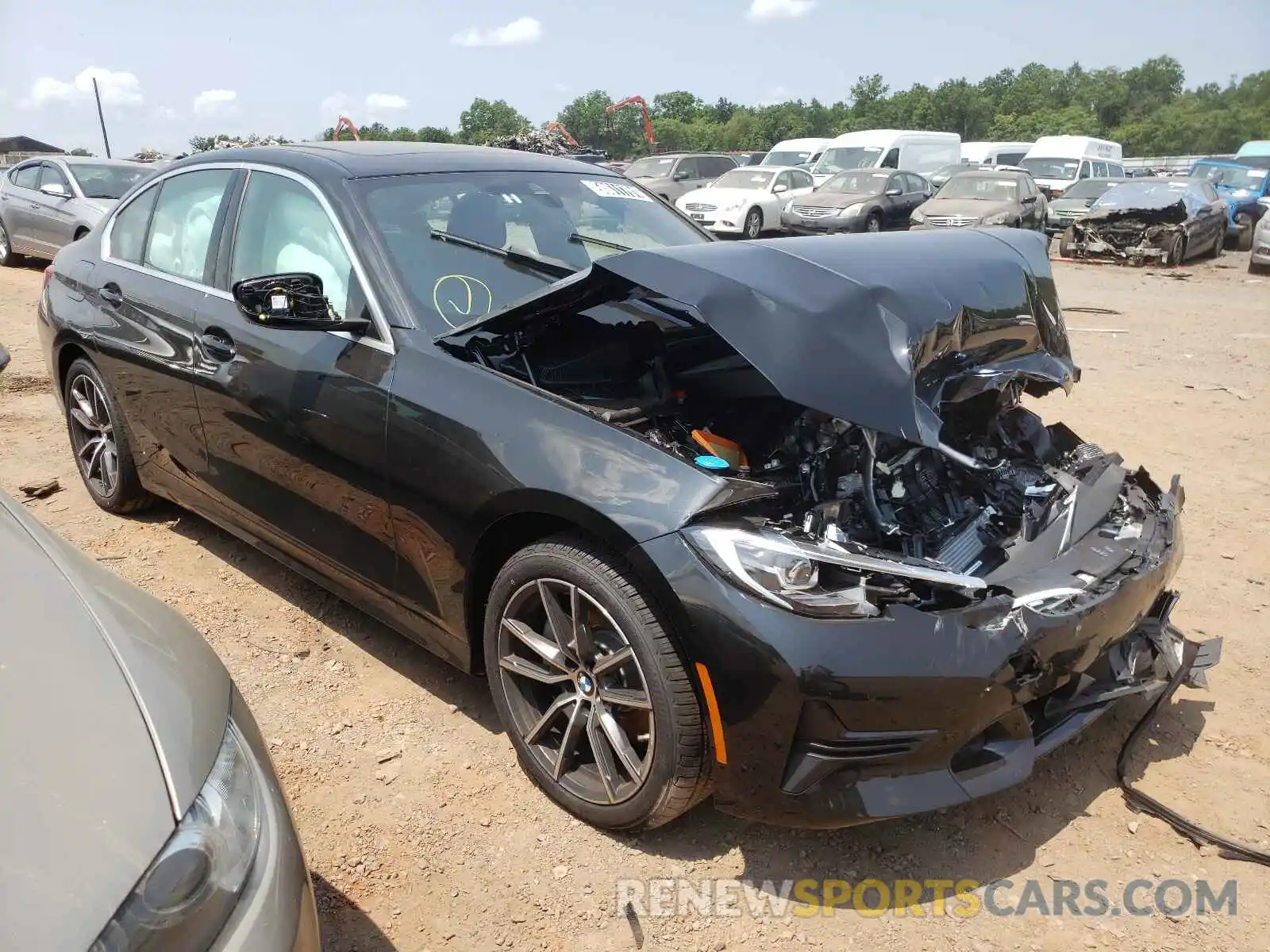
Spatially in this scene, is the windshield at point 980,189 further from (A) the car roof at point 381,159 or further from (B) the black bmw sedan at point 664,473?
(A) the car roof at point 381,159

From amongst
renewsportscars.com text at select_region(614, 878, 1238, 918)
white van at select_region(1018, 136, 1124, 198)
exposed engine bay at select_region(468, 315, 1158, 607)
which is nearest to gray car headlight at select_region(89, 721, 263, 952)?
renewsportscars.com text at select_region(614, 878, 1238, 918)

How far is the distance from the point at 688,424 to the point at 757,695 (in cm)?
101

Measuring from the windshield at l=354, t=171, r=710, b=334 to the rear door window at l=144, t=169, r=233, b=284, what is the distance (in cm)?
86

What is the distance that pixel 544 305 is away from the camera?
262cm

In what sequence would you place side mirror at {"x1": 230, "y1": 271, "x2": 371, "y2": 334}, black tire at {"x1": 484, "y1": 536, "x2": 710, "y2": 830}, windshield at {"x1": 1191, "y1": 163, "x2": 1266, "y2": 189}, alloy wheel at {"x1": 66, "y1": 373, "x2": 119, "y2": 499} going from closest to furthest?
black tire at {"x1": 484, "y1": 536, "x2": 710, "y2": 830} → side mirror at {"x1": 230, "y1": 271, "x2": 371, "y2": 334} → alloy wheel at {"x1": 66, "y1": 373, "x2": 119, "y2": 499} → windshield at {"x1": 1191, "y1": 163, "x2": 1266, "y2": 189}

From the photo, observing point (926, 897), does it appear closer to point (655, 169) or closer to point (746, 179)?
point (746, 179)

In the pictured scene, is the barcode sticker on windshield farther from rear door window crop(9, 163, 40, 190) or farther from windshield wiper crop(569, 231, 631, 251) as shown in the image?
rear door window crop(9, 163, 40, 190)

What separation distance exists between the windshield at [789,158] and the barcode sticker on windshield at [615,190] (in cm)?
2288

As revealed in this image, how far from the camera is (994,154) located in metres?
28.7

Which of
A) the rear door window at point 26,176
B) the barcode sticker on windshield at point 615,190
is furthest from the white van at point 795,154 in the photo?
the barcode sticker on windshield at point 615,190

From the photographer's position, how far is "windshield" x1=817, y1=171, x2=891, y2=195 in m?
18.3

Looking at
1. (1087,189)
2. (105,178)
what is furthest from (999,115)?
(105,178)

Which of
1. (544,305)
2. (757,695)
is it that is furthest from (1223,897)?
(544,305)

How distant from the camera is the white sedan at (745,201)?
17828 millimetres
